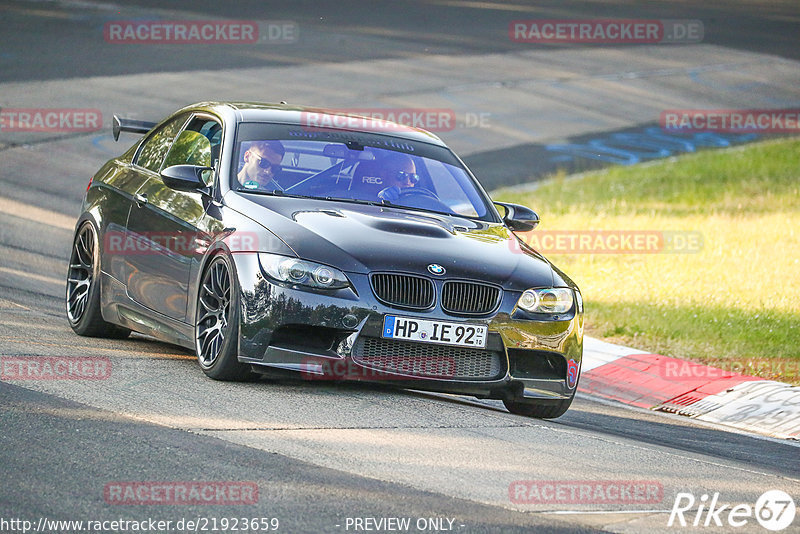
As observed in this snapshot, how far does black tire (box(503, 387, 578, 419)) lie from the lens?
8.02 m

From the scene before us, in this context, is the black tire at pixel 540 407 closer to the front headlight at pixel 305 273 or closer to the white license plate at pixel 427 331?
the white license plate at pixel 427 331

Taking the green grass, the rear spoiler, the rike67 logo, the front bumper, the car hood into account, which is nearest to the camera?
the rike67 logo

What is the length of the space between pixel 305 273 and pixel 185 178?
1304mm

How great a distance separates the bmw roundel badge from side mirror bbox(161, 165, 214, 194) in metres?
1.65

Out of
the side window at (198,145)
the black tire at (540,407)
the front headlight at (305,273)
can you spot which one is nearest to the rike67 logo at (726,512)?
the black tire at (540,407)

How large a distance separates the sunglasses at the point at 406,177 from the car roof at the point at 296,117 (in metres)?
0.45

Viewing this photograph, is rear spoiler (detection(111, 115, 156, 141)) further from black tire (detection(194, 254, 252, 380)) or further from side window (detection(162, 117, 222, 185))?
black tire (detection(194, 254, 252, 380))

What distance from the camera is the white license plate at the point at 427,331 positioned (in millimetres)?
7367

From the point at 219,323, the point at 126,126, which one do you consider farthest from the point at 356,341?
the point at 126,126

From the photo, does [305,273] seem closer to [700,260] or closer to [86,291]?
[86,291]

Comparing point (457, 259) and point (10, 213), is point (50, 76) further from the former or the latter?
point (457, 259)

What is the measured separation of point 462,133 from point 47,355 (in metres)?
16.7

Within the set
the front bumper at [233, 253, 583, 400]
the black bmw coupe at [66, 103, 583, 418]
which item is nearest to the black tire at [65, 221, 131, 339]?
the black bmw coupe at [66, 103, 583, 418]

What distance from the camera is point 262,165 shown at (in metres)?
8.45
